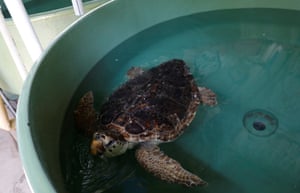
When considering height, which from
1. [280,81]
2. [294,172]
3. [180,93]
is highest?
[180,93]

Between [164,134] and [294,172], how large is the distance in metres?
0.33

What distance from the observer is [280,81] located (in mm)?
991

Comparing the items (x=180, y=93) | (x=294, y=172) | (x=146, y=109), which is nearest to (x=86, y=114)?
(x=146, y=109)

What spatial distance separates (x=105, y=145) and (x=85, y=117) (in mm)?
108

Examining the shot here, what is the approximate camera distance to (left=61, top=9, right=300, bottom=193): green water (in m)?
0.75

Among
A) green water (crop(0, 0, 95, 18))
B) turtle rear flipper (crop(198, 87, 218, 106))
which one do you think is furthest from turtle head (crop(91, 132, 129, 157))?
green water (crop(0, 0, 95, 18))

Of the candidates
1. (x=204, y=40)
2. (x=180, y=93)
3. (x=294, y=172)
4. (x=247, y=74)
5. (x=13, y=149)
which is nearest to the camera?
(x=294, y=172)

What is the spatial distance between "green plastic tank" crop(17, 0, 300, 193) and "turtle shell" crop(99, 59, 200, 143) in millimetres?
53

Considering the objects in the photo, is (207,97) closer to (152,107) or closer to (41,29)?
(152,107)

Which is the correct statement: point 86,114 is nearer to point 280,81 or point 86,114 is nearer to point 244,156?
point 244,156

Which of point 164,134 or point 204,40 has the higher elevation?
point 204,40

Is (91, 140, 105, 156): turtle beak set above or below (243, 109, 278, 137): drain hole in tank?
above

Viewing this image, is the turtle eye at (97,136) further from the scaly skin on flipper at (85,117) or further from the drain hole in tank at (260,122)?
the drain hole in tank at (260,122)

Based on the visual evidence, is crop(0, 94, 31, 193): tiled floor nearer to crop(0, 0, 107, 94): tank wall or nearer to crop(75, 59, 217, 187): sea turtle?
crop(0, 0, 107, 94): tank wall
